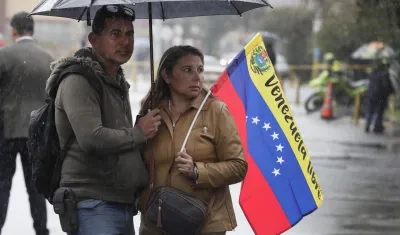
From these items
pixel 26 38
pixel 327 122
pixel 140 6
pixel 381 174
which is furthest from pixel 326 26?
pixel 140 6

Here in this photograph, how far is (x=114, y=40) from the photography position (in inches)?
170

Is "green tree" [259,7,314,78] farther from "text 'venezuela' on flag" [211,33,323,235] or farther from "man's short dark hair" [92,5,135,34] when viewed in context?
"man's short dark hair" [92,5,135,34]

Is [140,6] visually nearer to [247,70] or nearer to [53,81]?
[247,70]

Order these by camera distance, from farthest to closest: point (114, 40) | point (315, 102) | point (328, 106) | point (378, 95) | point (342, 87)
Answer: point (315, 102)
point (342, 87)
point (328, 106)
point (378, 95)
point (114, 40)

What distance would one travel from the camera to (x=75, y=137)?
420 centimetres

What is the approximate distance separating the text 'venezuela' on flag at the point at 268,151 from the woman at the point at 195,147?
46cm

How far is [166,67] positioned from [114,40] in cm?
29

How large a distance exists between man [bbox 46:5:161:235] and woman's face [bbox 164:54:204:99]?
0.59ft

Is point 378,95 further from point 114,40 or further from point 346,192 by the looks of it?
point 114,40

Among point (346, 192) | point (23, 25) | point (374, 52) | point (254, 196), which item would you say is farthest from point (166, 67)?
point (374, 52)

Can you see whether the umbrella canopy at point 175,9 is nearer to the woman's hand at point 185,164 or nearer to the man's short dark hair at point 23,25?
the woman's hand at point 185,164

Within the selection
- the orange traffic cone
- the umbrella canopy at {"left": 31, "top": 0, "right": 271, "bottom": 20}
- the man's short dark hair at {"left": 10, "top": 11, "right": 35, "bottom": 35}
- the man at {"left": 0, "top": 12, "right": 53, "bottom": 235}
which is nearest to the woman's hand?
the umbrella canopy at {"left": 31, "top": 0, "right": 271, "bottom": 20}

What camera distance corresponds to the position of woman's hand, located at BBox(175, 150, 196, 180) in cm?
422

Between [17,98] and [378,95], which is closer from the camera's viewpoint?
[17,98]
